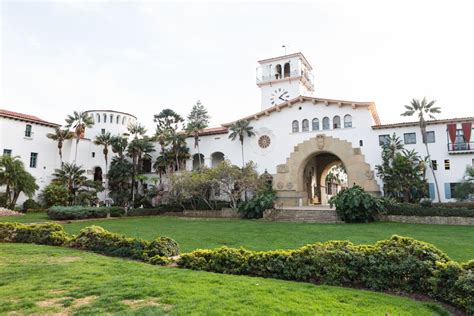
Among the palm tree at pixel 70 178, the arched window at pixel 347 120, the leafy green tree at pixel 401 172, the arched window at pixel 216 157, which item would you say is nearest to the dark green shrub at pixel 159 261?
the leafy green tree at pixel 401 172

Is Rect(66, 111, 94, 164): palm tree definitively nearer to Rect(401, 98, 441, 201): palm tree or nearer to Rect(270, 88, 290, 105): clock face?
Rect(270, 88, 290, 105): clock face

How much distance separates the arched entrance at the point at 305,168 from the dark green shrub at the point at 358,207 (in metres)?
5.96

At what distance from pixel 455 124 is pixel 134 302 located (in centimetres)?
3060

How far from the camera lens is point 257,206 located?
94.2 ft

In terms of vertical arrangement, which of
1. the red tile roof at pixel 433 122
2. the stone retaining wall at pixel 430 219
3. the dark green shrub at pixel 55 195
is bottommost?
the stone retaining wall at pixel 430 219

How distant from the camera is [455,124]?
91.6 ft

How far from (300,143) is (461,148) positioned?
1389cm

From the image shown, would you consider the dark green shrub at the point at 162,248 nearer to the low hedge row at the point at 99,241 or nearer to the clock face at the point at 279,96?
the low hedge row at the point at 99,241

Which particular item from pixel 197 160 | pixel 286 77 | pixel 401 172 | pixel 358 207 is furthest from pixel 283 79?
pixel 358 207

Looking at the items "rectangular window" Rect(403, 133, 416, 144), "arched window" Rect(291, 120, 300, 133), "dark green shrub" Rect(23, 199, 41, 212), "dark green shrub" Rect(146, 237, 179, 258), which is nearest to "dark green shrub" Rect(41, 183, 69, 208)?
"dark green shrub" Rect(23, 199, 41, 212)

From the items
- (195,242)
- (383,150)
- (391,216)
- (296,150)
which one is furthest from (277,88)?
(195,242)

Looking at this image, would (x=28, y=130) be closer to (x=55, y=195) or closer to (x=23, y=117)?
(x=23, y=117)

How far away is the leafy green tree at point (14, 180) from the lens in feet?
98.3

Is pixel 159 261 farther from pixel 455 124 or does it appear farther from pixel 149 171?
pixel 149 171
